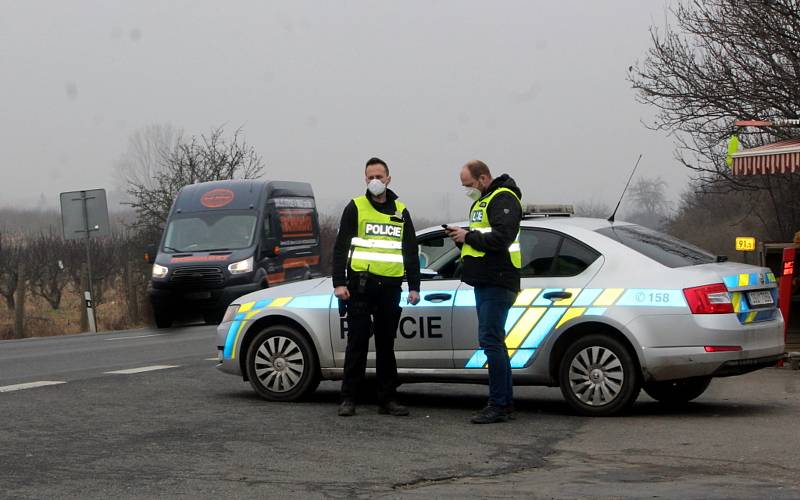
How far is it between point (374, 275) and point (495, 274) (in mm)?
957

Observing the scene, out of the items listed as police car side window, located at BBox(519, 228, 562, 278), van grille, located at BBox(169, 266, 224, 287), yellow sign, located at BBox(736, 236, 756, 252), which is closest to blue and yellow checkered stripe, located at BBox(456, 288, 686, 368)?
police car side window, located at BBox(519, 228, 562, 278)

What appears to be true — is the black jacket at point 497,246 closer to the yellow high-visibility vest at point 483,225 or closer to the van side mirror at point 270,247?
the yellow high-visibility vest at point 483,225

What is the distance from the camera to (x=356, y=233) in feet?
31.3

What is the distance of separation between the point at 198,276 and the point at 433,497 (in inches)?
674

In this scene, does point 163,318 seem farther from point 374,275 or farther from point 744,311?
point 744,311

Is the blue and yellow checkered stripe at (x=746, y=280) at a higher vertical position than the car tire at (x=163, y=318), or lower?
higher

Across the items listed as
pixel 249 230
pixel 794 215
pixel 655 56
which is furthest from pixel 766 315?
pixel 794 215

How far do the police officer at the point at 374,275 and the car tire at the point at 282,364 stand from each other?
2.19ft

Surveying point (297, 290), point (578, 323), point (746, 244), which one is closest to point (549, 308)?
point (578, 323)

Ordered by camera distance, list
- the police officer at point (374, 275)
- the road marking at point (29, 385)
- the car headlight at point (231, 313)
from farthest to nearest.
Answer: the road marking at point (29, 385), the car headlight at point (231, 313), the police officer at point (374, 275)

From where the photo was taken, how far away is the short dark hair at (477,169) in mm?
9336

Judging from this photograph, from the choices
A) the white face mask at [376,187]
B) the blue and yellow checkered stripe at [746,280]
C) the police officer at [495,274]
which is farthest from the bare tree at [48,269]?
the blue and yellow checkered stripe at [746,280]

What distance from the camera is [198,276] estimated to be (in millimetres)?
23000

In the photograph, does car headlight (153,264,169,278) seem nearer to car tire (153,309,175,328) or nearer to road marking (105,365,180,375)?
car tire (153,309,175,328)
